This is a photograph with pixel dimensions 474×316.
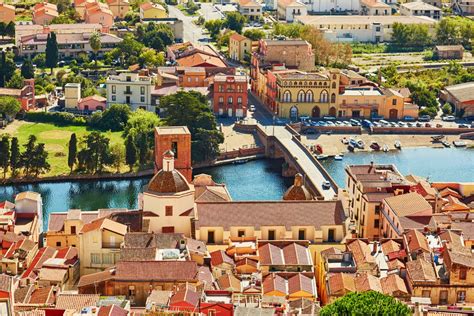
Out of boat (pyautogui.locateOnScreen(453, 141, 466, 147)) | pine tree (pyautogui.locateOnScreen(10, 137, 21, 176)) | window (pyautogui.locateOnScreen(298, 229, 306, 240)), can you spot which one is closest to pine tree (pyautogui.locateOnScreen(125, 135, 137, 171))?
pine tree (pyautogui.locateOnScreen(10, 137, 21, 176))

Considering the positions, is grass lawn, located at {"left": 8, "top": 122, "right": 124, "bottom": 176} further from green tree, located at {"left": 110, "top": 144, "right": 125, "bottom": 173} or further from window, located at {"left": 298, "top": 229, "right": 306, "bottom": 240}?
window, located at {"left": 298, "top": 229, "right": 306, "bottom": 240}

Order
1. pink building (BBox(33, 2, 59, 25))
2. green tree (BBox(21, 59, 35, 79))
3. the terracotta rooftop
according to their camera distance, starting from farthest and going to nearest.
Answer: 1. pink building (BBox(33, 2, 59, 25))
2. green tree (BBox(21, 59, 35, 79))
3. the terracotta rooftop

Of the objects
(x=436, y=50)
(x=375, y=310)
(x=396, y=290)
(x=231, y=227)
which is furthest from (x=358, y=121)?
(x=375, y=310)

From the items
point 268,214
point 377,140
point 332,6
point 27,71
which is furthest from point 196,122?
point 332,6

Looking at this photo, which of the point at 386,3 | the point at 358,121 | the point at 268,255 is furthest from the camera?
the point at 386,3

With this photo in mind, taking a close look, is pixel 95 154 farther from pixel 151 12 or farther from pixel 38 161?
pixel 151 12

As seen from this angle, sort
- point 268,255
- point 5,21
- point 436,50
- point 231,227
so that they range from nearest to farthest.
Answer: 1. point 268,255
2. point 231,227
3. point 436,50
4. point 5,21

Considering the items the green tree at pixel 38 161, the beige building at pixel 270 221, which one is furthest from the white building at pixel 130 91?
the beige building at pixel 270 221

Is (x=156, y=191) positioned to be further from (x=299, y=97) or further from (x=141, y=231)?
(x=299, y=97)
